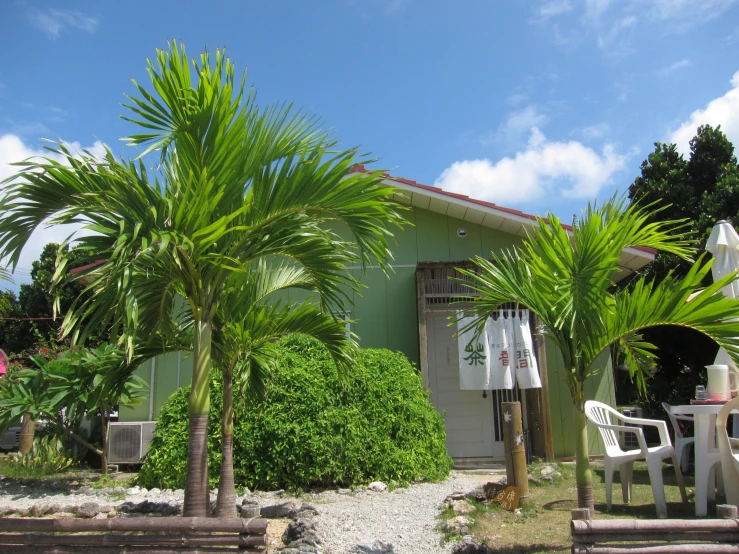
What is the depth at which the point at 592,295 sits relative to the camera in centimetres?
430

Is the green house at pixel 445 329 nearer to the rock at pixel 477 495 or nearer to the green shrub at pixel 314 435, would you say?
the green shrub at pixel 314 435

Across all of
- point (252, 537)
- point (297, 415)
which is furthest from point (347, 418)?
point (252, 537)

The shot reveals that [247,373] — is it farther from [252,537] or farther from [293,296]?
[293,296]

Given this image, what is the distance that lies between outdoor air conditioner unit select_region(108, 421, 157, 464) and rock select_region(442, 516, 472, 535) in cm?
554

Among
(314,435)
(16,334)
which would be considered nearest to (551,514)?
(314,435)

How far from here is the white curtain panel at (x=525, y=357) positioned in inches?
357

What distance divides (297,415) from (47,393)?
10.1ft

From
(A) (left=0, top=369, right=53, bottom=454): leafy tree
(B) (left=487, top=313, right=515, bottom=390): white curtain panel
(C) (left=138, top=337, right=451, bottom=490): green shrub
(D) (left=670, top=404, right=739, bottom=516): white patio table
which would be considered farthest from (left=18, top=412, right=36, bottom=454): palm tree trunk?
(D) (left=670, top=404, right=739, bottom=516): white patio table

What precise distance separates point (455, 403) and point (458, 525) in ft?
16.6

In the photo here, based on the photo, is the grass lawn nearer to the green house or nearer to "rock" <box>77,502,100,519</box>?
the green house

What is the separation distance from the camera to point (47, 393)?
292 inches

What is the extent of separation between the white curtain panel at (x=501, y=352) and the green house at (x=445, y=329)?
1.45ft

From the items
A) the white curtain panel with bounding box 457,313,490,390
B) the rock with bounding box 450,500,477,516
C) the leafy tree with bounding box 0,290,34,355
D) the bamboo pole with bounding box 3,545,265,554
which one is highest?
the leafy tree with bounding box 0,290,34,355

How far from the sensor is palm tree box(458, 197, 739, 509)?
409 cm
